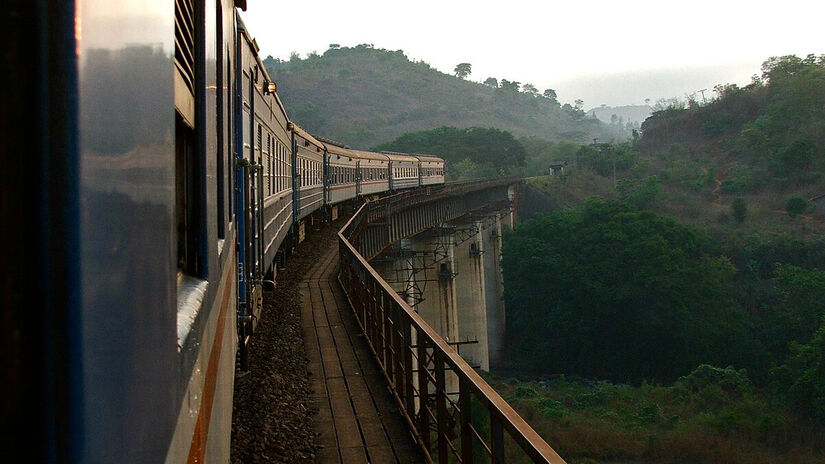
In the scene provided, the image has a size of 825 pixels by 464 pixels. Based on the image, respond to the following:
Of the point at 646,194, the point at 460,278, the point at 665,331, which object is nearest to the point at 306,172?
the point at 665,331

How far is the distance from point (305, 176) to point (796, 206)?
4944 centimetres

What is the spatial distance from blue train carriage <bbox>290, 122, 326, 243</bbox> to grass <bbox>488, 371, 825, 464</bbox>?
1028 centimetres

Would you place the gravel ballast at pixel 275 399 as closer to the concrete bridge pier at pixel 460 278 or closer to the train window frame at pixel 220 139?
the train window frame at pixel 220 139

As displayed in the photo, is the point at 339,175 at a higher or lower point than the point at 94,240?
higher

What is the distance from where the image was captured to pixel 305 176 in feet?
58.7

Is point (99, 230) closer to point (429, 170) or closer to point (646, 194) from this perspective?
point (429, 170)

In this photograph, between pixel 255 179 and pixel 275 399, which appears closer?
pixel 275 399

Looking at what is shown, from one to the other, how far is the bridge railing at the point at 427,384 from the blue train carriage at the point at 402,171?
26220mm

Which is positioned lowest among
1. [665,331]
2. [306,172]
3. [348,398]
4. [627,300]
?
[665,331]

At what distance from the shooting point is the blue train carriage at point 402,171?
3834 cm

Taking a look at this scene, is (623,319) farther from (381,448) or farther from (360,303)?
(381,448)

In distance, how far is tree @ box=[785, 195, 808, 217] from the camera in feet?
184

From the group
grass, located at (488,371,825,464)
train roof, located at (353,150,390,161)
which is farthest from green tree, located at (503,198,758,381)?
train roof, located at (353,150,390,161)

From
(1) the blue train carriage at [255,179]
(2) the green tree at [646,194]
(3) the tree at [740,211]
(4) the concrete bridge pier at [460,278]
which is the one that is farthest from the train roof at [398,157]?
(3) the tree at [740,211]
